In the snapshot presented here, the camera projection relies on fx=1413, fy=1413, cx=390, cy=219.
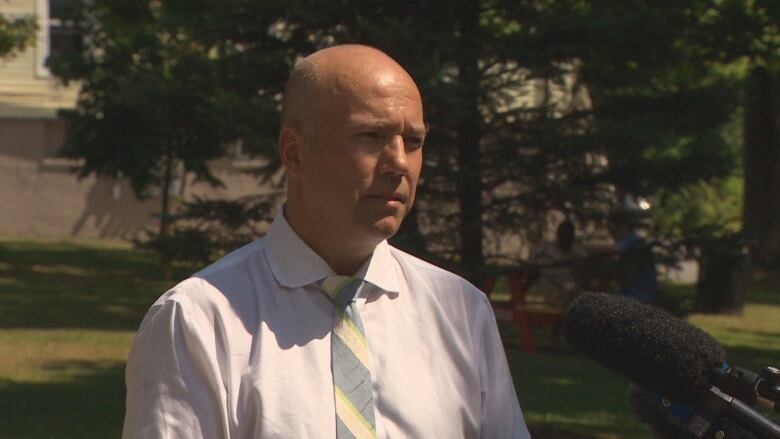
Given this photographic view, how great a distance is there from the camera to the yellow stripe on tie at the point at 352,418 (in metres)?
2.90

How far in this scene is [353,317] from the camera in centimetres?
304

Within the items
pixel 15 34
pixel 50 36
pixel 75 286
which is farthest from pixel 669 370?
pixel 50 36

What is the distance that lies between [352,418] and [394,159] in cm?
55

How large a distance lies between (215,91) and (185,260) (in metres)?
1.59

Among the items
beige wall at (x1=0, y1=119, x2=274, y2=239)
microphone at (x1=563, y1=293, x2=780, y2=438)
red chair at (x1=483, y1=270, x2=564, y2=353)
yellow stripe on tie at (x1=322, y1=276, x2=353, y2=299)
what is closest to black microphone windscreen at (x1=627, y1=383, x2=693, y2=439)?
microphone at (x1=563, y1=293, x2=780, y2=438)


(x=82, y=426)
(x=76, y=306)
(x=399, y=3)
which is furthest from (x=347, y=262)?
(x=76, y=306)

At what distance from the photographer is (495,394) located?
3150 mm

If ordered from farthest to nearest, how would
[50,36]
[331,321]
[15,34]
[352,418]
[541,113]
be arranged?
[50,36], [15,34], [541,113], [331,321], [352,418]

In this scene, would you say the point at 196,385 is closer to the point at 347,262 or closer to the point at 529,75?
the point at 347,262

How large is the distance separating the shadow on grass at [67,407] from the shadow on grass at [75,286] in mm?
1384

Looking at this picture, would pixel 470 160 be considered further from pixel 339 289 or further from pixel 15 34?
pixel 15 34

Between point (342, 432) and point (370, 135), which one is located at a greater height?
point (370, 135)

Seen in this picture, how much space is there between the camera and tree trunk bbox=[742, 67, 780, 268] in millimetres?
21094

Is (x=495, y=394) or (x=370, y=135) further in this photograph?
(x=495, y=394)
